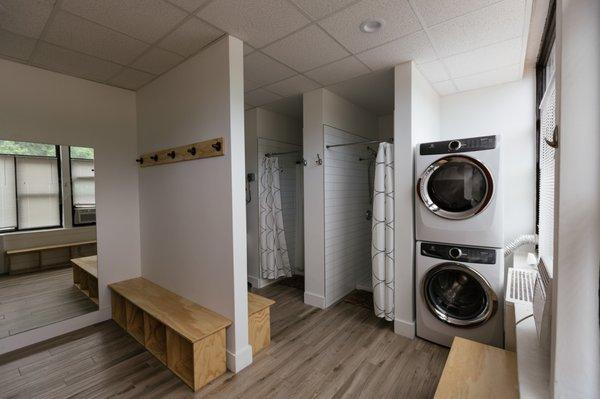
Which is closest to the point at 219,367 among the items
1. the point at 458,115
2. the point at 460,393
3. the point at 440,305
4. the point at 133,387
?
the point at 133,387

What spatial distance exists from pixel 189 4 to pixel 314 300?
2943 mm

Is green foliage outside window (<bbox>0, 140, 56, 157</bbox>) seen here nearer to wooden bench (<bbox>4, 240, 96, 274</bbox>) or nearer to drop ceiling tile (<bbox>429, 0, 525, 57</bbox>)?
wooden bench (<bbox>4, 240, 96, 274</bbox>)

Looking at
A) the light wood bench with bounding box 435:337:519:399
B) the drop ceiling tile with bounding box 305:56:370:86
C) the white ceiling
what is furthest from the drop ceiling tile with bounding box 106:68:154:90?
the light wood bench with bounding box 435:337:519:399

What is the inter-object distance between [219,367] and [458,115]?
3487 mm

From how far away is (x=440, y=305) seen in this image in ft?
7.62

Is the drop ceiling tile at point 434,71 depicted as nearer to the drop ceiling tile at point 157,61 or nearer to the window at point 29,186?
the drop ceiling tile at point 157,61

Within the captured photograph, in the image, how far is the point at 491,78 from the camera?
108 inches

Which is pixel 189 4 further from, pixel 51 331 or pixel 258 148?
pixel 51 331

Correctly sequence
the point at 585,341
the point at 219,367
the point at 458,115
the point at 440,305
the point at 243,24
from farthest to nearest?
the point at 458,115, the point at 440,305, the point at 219,367, the point at 243,24, the point at 585,341

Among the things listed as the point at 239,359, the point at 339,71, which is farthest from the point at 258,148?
the point at 239,359

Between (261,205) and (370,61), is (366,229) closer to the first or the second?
(261,205)

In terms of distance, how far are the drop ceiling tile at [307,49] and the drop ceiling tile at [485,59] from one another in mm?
1008

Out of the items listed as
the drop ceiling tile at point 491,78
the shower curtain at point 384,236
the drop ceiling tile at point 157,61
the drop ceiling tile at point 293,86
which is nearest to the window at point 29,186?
the drop ceiling tile at point 157,61

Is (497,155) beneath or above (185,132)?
beneath
